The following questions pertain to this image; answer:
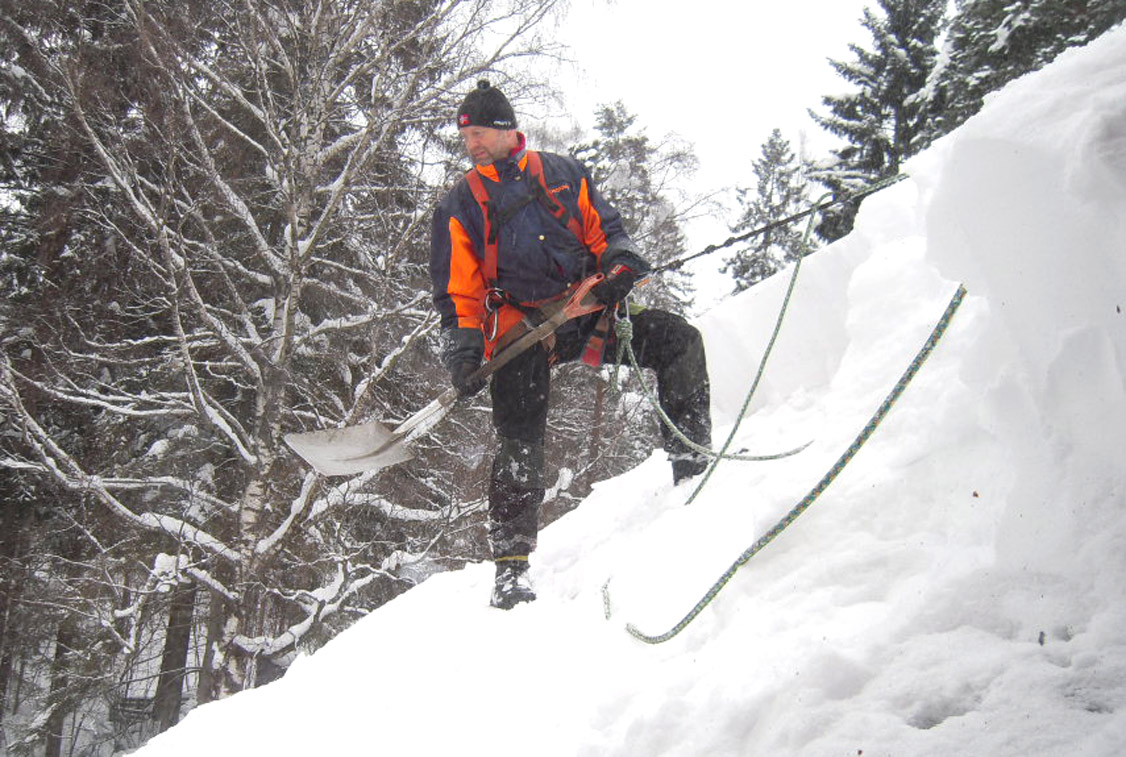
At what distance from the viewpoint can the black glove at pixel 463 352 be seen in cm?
306

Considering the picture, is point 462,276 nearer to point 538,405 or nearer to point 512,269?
point 512,269

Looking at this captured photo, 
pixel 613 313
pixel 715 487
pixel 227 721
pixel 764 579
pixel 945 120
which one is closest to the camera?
pixel 764 579

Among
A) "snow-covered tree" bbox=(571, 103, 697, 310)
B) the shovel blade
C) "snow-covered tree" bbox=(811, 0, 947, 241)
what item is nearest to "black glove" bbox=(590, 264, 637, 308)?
the shovel blade

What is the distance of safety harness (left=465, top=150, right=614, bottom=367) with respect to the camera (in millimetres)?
3088

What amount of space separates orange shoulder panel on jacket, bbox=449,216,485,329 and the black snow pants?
0.29 metres

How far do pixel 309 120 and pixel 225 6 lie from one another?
1508 millimetres

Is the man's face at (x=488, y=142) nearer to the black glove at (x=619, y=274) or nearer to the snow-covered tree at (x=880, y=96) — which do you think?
the black glove at (x=619, y=274)

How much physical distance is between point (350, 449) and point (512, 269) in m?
1.77

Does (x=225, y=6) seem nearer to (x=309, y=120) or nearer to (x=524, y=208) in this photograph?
(x=309, y=120)

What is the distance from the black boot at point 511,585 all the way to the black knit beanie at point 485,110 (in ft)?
6.45

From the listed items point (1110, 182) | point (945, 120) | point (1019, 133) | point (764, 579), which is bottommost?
point (764, 579)

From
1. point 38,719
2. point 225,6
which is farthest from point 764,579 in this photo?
point 38,719

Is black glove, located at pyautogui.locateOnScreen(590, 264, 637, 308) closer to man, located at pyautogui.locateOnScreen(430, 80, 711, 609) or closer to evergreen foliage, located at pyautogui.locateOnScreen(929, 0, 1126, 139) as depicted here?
man, located at pyautogui.locateOnScreen(430, 80, 711, 609)

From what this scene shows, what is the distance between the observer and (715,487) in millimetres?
2979
